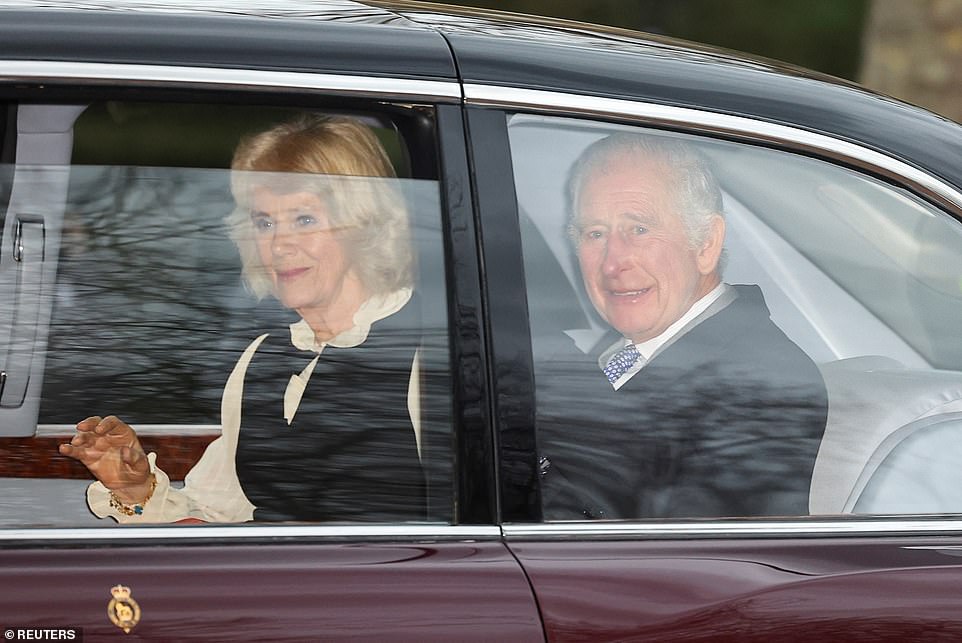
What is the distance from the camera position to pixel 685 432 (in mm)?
1897

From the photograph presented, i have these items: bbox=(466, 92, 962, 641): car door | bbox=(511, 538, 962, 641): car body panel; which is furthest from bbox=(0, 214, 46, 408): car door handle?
bbox=(511, 538, 962, 641): car body panel

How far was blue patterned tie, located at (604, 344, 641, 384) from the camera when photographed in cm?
192

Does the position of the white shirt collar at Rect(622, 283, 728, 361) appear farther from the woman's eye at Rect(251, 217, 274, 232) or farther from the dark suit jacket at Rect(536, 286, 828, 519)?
the woman's eye at Rect(251, 217, 274, 232)

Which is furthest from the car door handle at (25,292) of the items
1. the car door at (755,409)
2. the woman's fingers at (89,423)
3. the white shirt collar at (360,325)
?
the car door at (755,409)

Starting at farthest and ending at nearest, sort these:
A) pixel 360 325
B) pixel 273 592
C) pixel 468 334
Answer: pixel 360 325
pixel 468 334
pixel 273 592

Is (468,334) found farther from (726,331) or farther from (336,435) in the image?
(726,331)

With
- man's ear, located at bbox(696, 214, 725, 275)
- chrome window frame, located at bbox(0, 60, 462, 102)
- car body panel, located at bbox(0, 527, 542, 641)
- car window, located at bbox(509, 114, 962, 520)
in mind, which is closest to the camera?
car body panel, located at bbox(0, 527, 542, 641)

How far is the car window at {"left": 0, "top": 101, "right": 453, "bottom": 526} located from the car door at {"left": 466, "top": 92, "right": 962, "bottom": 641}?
0.42 feet

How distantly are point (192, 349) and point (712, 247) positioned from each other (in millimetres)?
764

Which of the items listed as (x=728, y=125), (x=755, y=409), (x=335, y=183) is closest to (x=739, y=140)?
(x=728, y=125)

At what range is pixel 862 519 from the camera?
189cm

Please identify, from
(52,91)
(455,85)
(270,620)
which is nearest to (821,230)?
(455,85)

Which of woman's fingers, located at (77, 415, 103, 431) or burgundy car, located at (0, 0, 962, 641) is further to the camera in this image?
woman's fingers, located at (77, 415, 103, 431)

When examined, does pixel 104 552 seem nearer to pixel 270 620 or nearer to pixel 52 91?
pixel 270 620
